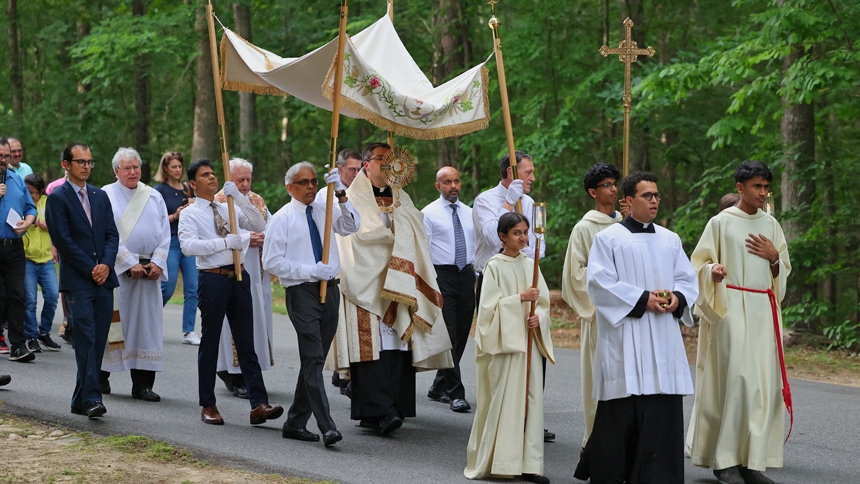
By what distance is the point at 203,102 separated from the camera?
22969 mm

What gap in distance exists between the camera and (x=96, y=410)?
7598mm

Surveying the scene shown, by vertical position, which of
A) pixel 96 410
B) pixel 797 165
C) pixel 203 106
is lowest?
pixel 96 410

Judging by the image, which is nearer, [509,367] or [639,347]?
[639,347]

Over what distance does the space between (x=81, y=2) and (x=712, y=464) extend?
2328 centimetres

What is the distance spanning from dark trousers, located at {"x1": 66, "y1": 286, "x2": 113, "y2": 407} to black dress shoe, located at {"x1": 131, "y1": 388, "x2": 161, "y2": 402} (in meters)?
0.78

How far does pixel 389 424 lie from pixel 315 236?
154cm

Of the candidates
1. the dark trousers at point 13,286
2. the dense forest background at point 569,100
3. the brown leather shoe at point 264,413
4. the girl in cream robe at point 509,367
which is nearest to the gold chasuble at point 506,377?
the girl in cream robe at point 509,367

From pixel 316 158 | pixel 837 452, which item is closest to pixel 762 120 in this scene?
pixel 837 452

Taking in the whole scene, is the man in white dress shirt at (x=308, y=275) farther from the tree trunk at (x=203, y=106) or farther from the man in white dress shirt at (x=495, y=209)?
the tree trunk at (x=203, y=106)

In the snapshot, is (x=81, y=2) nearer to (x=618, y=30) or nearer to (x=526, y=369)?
(x=618, y=30)

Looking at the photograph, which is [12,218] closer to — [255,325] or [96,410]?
[255,325]

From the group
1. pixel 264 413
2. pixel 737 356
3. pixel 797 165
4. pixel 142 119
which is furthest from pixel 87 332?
pixel 142 119

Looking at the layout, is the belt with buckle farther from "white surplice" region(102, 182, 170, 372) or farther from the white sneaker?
the white sneaker

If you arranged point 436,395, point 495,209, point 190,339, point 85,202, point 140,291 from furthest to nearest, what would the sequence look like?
point 190,339 → point 436,395 → point 140,291 → point 495,209 → point 85,202
